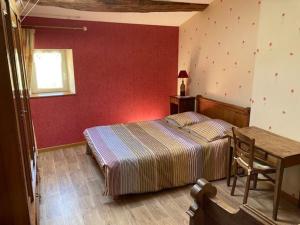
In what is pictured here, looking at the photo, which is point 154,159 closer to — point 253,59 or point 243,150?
point 243,150

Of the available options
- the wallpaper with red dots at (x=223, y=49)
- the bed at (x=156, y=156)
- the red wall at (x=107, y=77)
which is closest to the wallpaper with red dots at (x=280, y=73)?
the wallpaper with red dots at (x=223, y=49)

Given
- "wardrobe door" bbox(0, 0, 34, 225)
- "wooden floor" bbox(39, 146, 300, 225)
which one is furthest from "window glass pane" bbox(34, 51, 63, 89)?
"wardrobe door" bbox(0, 0, 34, 225)

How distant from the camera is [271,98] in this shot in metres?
2.70

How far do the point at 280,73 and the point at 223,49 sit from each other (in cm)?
125

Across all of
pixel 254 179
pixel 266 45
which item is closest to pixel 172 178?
pixel 254 179

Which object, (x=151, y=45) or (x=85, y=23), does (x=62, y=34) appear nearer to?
(x=85, y=23)

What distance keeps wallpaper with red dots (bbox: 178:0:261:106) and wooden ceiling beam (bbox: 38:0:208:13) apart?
0.41m

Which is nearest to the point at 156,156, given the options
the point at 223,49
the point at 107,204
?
the point at 107,204

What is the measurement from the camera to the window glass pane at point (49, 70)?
156 inches

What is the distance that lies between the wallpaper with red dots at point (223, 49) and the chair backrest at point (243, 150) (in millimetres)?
954

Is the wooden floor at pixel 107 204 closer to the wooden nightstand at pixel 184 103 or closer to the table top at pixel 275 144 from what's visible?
the table top at pixel 275 144

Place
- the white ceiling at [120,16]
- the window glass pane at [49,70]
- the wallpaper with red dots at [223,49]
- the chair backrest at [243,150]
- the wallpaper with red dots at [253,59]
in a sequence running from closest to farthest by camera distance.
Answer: the chair backrest at [243,150], the wallpaper with red dots at [253,59], the wallpaper with red dots at [223,49], the white ceiling at [120,16], the window glass pane at [49,70]

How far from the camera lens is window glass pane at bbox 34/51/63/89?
13.0ft

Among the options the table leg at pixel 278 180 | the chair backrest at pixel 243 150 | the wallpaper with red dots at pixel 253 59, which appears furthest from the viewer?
the wallpaper with red dots at pixel 253 59
